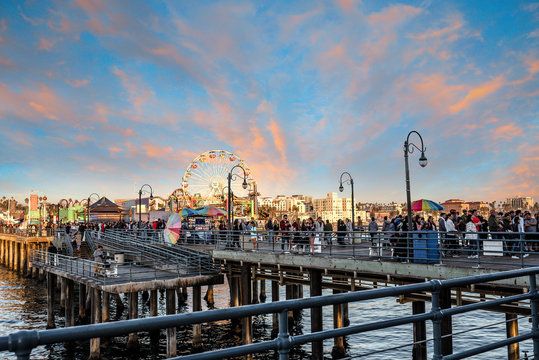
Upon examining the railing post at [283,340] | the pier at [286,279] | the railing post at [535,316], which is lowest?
the pier at [286,279]

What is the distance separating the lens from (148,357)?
23.0m

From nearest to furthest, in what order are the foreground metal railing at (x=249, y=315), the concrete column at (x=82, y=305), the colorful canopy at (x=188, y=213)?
the foreground metal railing at (x=249, y=315)
the concrete column at (x=82, y=305)
the colorful canopy at (x=188, y=213)

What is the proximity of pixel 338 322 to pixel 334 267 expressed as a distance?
413cm

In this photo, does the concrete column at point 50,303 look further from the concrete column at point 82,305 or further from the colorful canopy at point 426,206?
the colorful canopy at point 426,206

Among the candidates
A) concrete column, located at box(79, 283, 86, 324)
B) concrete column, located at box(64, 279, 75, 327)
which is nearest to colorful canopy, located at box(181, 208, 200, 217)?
concrete column, located at box(79, 283, 86, 324)

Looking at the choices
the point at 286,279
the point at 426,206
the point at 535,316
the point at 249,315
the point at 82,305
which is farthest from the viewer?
the point at 82,305

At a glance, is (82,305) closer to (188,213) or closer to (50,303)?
(50,303)

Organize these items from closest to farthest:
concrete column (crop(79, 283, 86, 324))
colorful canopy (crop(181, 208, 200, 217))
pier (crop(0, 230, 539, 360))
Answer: pier (crop(0, 230, 539, 360)) → concrete column (crop(79, 283, 86, 324)) → colorful canopy (crop(181, 208, 200, 217))

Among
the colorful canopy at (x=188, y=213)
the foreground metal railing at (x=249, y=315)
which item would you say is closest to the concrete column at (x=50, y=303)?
the colorful canopy at (x=188, y=213)

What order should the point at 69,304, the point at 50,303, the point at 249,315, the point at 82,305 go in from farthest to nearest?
1. the point at 82,305
2. the point at 50,303
3. the point at 69,304
4. the point at 249,315

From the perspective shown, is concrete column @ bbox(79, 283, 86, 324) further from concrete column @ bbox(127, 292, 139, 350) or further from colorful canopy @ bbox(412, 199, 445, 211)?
colorful canopy @ bbox(412, 199, 445, 211)

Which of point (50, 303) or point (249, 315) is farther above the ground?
point (249, 315)

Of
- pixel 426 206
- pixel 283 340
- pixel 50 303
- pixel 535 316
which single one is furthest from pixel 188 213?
pixel 283 340

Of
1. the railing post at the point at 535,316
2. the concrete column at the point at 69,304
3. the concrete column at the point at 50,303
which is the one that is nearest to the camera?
the railing post at the point at 535,316
